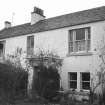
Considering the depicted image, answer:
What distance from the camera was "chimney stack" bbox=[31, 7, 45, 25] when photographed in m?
23.3

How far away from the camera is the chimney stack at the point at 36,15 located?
23.3m

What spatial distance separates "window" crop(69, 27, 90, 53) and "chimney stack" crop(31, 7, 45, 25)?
699cm

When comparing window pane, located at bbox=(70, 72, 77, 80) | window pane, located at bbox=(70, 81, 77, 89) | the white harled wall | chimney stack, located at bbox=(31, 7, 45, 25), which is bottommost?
window pane, located at bbox=(70, 81, 77, 89)

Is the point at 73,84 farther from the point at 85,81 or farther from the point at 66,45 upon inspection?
the point at 66,45

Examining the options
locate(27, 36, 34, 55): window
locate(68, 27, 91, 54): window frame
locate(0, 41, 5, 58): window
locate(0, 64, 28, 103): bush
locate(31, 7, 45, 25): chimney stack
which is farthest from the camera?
locate(0, 41, 5, 58): window

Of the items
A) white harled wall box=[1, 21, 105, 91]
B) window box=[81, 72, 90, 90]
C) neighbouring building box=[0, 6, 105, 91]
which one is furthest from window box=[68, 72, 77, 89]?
window box=[81, 72, 90, 90]

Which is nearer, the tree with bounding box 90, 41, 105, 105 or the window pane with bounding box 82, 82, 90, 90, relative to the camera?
the tree with bounding box 90, 41, 105, 105

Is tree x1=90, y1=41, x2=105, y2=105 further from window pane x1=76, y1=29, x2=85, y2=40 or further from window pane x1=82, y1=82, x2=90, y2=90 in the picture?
window pane x1=76, y1=29, x2=85, y2=40

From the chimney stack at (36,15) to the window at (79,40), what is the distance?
6.99 metres

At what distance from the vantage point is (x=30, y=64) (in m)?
17.3

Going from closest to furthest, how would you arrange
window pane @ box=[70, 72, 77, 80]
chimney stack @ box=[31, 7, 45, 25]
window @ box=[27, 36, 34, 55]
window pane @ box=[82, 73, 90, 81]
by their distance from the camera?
window pane @ box=[82, 73, 90, 81], window pane @ box=[70, 72, 77, 80], window @ box=[27, 36, 34, 55], chimney stack @ box=[31, 7, 45, 25]

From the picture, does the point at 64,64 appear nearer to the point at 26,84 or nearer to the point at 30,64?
the point at 30,64

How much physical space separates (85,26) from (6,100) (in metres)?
8.33

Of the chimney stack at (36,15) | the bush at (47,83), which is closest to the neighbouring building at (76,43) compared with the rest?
the bush at (47,83)
